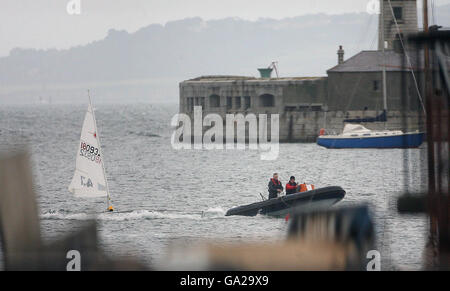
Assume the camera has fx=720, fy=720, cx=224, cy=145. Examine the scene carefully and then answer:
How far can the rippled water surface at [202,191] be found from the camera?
26891mm

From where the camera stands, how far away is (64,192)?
4488 centimetres

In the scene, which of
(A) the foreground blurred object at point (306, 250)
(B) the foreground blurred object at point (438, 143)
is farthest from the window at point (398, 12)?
(A) the foreground blurred object at point (306, 250)

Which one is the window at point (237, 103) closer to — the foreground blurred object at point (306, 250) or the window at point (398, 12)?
the window at point (398, 12)

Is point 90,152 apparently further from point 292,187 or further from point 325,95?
point 325,95

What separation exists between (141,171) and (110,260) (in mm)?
52722

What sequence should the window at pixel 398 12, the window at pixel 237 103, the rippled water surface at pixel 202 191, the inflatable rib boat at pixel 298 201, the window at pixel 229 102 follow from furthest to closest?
the window at pixel 229 102 → the window at pixel 237 103 → the window at pixel 398 12 → the inflatable rib boat at pixel 298 201 → the rippled water surface at pixel 202 191

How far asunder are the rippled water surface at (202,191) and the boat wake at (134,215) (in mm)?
46

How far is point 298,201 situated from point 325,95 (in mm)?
52874

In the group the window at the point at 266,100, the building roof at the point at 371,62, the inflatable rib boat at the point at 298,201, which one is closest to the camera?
the inflatable rib boat at the point at 298,201

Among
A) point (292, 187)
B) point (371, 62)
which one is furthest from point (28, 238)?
point (371, 62)

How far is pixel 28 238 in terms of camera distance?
8.15 m

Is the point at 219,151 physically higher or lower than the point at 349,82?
→ lower

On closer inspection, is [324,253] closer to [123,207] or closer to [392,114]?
[123,207]
